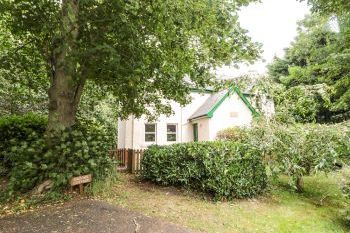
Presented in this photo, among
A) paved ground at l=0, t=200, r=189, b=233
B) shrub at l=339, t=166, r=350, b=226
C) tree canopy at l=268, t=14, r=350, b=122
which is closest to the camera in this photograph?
paved ground at l=0, t=200, r=189, b=233

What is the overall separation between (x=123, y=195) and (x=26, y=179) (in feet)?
9.24

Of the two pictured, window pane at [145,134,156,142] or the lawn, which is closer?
the lawn

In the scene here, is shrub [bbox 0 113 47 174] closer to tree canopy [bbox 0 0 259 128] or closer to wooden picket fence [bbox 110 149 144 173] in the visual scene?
tree canopy [bbox 0 0 259 128]

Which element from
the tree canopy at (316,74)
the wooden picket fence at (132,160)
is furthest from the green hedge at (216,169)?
the wooden picket fence at (132,160)

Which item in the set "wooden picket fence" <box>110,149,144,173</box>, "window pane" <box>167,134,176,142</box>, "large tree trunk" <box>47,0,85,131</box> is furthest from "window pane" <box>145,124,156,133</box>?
"large tree trunk" <box>47,0,85,131</box>

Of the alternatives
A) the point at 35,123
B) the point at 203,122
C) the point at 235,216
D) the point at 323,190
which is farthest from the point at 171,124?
the point at 235,216

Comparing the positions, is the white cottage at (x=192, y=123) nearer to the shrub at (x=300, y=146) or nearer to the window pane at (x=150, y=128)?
the window pane at (x=150, y=128)

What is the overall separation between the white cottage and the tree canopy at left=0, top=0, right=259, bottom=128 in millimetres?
7903

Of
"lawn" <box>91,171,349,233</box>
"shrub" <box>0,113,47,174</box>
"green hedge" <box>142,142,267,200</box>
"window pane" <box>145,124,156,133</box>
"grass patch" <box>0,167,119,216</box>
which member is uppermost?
"window pane" <box>145,124,156,133</box>

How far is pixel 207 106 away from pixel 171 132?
3048 millimetres

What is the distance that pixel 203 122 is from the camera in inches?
742

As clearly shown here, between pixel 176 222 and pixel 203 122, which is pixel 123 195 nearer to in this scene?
pixel 176 222

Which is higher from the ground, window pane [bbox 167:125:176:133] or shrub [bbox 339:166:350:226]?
window pane [bbox 167:125:176:133]

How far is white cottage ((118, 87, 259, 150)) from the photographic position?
60.2 feet
